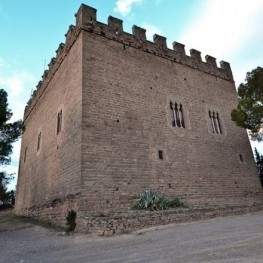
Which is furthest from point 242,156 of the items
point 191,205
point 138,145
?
point 138,145

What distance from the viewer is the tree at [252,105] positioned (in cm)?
1211

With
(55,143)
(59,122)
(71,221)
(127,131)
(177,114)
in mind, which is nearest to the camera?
(71,221)

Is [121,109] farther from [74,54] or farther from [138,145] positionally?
[74,54]

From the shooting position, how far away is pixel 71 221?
8.48 m

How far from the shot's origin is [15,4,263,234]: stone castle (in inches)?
378

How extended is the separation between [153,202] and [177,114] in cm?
505

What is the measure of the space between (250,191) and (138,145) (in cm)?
685

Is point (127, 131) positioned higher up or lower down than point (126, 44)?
lower down

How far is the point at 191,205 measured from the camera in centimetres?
1064

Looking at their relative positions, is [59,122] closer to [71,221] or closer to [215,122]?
[71,221]

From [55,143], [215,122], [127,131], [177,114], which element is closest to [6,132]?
[55,143]

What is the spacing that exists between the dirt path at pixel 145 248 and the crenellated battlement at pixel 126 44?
28.5 feet

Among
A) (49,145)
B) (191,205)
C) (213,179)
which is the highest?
(49,145)

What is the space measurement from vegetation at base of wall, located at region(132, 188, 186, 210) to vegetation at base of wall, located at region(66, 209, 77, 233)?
82.6 inches
